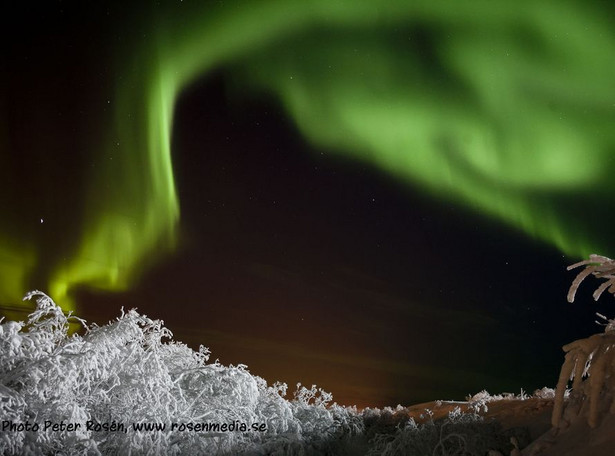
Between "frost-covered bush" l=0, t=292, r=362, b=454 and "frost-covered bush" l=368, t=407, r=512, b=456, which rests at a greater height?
"frost-covered bush" l=0, t=292, r=362, b=454

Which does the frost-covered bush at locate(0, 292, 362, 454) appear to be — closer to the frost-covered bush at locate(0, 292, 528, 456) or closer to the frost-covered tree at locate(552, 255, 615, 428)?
the frost-covered bush at locate(0, 292, 528, 456)

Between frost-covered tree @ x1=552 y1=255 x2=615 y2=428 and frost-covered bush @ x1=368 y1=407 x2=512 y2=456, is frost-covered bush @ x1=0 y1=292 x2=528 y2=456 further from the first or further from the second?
frost-covered tree @ x1=552 y1=255 x2=615 y2=428

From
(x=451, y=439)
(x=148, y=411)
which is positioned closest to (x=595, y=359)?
(x=451, y=439)

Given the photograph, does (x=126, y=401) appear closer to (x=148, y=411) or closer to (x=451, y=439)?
(x=148, y=411)

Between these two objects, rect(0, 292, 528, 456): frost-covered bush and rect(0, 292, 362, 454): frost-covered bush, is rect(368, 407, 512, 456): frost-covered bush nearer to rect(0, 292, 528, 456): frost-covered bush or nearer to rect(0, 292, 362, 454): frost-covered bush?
rect(0, 292, 528, 456): frost-covered bush

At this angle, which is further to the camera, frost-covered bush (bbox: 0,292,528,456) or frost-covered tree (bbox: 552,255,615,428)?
frost-covered bush (bbox: 0,292,528,456)

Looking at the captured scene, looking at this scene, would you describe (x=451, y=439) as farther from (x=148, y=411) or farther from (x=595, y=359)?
(x=148, y=411)

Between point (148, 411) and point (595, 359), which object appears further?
point (148, 411)

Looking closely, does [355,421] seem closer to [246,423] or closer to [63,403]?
[246,423]

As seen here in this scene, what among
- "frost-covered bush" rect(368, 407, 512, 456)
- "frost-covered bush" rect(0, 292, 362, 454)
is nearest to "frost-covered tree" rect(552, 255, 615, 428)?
"frost-covered bush" rect(368, 407, 512, 456)

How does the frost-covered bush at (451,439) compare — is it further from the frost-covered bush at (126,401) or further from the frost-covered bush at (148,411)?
the frost-covered bush at (126,401)

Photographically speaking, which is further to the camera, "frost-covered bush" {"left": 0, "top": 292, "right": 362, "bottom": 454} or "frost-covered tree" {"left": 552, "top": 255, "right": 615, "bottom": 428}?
"frost-covered bush" {"left": 0, "top": 292, "right": 362, "bottom": 454}

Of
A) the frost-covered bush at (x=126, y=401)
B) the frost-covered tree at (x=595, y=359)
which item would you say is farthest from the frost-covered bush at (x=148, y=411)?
the frost-covered tree at (x=595, y=359)

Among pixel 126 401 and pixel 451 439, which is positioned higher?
pixel 126 401
